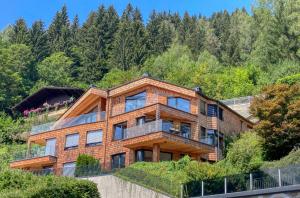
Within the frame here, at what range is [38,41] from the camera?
101 meters

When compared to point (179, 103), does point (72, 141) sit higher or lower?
lower

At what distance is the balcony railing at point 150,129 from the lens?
1636 inches

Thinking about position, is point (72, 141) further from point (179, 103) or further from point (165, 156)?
point (179, 103)

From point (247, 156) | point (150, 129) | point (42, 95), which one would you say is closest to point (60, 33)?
point (42, 95)

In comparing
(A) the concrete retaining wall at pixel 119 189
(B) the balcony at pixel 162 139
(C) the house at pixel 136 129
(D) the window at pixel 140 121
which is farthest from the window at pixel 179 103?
(A) the concrete retaining wall at pixel 119 189

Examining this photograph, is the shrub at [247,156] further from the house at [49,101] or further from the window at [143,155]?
the house at [49,101]

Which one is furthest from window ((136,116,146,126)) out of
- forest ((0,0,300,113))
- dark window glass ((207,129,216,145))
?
forest ((0,0,300,113))

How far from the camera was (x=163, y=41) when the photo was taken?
322 ft

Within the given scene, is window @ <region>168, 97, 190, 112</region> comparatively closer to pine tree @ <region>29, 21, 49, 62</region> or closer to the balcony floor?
the balcony floor

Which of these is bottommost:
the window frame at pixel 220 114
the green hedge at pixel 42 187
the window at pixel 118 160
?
the green hedge at pixel 42 187

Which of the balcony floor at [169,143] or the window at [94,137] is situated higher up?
the window at [94,137]

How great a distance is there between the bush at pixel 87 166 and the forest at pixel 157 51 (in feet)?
87.3

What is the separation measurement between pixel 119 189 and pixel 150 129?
23.4 feet

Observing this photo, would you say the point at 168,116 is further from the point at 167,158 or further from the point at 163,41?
the point at 163,41
